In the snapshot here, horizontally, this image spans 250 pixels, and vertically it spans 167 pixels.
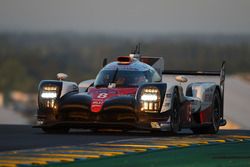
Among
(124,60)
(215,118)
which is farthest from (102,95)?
(215,118)

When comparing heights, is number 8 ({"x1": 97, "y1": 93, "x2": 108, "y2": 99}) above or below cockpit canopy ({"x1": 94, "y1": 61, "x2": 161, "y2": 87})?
below

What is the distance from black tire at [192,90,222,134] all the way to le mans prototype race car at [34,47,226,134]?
0.56 meters

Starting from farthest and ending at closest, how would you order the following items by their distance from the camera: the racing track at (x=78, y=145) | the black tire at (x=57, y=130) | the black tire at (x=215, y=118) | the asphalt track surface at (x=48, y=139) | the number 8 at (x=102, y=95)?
1. the black tire at (x=215, y=118)
2. the black tire at (x=57, y=130)
3. the number 8 at (x=102, y=95)
4. the asphalt track surface at (x=48, y=139)
5. the racing track at (x=78, y=145)

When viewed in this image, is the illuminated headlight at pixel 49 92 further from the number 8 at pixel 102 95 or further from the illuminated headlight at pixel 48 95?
the number 8 at pixel 102 95

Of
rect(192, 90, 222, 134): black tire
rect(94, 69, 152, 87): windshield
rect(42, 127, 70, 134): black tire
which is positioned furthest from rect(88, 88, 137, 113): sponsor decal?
rect(192, 90, 222, 134): black tire

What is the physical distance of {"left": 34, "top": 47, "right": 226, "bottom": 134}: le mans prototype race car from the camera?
20.8 m

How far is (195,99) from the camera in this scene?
2277 centimetres

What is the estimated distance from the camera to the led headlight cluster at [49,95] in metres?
21.3

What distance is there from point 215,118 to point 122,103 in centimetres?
344

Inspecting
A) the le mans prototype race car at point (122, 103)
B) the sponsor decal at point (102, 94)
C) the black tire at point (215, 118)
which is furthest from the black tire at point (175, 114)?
the black tire at point (215, 118)

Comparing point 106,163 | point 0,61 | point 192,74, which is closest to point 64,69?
point 0,61

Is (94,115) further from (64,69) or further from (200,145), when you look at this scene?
(64,69)

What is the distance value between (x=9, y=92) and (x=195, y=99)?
23482 mm

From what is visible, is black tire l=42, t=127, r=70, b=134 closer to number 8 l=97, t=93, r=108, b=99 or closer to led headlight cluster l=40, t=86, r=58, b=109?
led headlight cluster l=40, t=86, r=58, b=109
